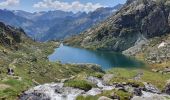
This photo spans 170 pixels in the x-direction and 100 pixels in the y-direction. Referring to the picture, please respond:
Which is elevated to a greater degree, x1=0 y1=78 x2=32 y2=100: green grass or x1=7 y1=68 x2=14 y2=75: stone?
x1=7 y1=68 x2=14 y2=75: stone

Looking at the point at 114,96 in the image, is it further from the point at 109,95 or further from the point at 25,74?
the point at 25,74

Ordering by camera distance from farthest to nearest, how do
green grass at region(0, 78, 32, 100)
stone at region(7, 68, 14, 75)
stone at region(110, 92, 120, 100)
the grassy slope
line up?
stone at region(7, 68, 14, 75)
the grassy slope
green grass at region(0, 78, 32, 100)
stone at region(110, 92, 120, 100)

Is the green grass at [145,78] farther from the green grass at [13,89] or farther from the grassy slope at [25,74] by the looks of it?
the green grass at [13,89]

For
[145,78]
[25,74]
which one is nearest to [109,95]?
[25,74]

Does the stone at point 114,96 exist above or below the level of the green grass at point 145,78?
above

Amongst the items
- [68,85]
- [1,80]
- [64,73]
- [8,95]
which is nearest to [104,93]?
[68,85]

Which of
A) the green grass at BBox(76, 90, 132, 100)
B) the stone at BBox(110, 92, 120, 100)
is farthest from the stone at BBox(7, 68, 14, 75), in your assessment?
the stone at BBox(110, 92, 120, 100)

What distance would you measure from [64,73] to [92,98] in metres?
77.7

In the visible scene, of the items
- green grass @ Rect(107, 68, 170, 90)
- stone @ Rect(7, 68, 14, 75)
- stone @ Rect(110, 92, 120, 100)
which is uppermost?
stone @ Rect(7, 68, 14, 75)

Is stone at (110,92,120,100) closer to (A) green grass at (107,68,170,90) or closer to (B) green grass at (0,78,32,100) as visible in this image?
(B) green grass at (0,78,32,100)

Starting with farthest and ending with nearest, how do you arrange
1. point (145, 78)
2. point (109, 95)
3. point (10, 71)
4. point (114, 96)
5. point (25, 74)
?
1. point (145, 78)
2. point (10, 71)
3. point (25, 74)
4. point (114, 96)
5. point (109, 95)

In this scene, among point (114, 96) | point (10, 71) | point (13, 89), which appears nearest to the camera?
point (114, 96)

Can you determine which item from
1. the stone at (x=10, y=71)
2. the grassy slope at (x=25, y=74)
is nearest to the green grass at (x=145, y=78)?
the grassy slope at (x=25, y=74)

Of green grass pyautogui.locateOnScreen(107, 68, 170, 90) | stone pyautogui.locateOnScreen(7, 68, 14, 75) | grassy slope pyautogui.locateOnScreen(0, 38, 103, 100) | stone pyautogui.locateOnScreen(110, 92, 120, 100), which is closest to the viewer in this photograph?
stone pyautogui.locateOnScreen(110, 92, 120, 100)
